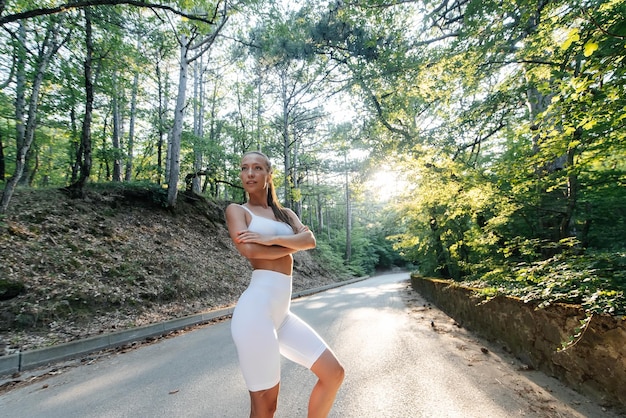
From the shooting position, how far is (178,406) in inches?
113

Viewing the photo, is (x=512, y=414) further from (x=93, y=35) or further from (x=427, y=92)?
(x=93, y=35)

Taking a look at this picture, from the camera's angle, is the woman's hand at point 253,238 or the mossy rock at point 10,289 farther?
the mossy rock at point 10,289

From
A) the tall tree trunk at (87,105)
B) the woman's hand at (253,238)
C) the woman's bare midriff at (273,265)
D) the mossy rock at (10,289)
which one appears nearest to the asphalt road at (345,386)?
the woman's bare midriff at (273,265)

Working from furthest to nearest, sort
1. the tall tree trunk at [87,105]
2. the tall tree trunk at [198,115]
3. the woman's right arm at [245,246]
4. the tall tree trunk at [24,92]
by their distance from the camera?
1. the tall tree trunk at [198,115]
2. the tall tree trunk at [87,105]
3. the tall tree trunk at [24,92]
4. the woman's right arm at [245,246]

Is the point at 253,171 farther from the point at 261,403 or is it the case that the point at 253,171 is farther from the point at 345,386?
the point at 345,386

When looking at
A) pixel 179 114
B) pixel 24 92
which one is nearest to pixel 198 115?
pixel 179 114

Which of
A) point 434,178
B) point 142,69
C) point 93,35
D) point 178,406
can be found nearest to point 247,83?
point 142,69

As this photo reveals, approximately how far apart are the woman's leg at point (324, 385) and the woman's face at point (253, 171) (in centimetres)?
107

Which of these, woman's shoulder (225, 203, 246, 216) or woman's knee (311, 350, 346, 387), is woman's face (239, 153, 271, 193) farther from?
woman's knee (311, 350, 346, 387)

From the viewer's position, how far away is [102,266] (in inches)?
300

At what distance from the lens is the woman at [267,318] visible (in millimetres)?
1534

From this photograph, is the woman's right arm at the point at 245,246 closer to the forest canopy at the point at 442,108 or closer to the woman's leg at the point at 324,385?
the woman's leg at the point at 324,385

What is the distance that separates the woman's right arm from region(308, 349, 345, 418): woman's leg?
2.03 feet

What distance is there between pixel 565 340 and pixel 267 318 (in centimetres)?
330
